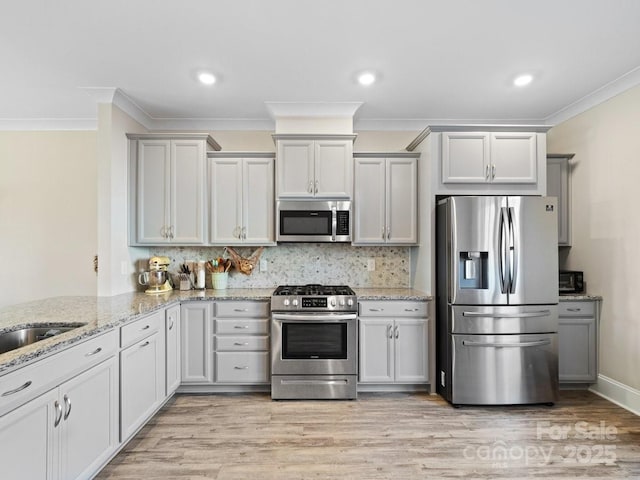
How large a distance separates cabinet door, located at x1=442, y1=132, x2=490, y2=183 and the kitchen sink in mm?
3119

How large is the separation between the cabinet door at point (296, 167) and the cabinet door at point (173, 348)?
1.54 m

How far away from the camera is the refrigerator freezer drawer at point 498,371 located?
9.46 feet

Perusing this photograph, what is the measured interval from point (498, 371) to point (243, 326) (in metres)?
2.27

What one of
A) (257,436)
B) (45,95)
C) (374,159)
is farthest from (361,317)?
(45,95)

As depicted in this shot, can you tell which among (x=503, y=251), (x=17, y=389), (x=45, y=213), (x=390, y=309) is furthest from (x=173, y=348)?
(x=503, y=251)

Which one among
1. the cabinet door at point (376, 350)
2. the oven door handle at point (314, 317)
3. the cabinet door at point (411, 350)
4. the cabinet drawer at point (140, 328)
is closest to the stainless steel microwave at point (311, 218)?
the oven door handle at point (314, 317)

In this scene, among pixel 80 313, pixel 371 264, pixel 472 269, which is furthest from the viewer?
pixel 371 264

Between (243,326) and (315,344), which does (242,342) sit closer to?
(243,326)

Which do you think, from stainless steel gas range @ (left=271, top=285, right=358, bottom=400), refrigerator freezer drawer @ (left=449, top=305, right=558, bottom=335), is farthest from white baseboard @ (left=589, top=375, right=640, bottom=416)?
stainless steel gas range @ (left=271, top=285, right=358, bottom=400)

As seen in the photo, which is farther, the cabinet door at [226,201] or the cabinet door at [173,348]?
the cabinet door at [226,201]

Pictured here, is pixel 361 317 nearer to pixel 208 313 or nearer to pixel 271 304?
pixel 271 304

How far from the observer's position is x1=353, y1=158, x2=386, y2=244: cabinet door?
350 centimetres

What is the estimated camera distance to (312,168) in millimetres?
3418

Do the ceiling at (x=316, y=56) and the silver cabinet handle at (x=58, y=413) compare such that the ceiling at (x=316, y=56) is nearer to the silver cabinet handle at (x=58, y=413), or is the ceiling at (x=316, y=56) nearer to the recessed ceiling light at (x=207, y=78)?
the recessed ceiling light at (x=207, y=78)
